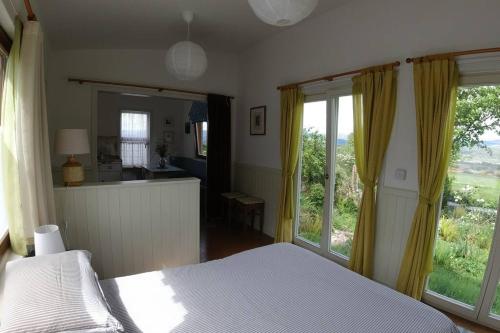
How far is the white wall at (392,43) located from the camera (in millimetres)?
2059

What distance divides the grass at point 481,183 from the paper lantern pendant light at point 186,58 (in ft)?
8.15

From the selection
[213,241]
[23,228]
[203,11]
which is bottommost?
[213,241]

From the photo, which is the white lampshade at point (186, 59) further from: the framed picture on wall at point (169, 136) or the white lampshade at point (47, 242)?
the framed picture on wall at point (169, 136)

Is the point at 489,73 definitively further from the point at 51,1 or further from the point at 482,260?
the point at 51,1

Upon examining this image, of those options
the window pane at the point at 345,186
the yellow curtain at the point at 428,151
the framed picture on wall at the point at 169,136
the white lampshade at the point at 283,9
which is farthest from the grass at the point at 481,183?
the framed picture on wall at the point at 169,136

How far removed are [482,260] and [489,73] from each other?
138 centimetres

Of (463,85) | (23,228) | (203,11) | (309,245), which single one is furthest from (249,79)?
(23,228)

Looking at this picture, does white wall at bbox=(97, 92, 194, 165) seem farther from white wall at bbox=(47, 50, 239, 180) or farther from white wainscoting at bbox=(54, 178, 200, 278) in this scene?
white wainscoting at bbox=(54, 178, 200, 278)

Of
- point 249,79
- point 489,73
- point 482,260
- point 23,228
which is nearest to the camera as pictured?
point 23,228

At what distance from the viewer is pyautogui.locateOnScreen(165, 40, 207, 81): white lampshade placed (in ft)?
9.16

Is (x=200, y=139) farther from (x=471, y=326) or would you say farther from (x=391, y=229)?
(x=471, y=326)

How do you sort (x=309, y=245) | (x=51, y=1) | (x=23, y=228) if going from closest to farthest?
(x=23, y=228) → (x=51, y=1) → (x=309, y=245)

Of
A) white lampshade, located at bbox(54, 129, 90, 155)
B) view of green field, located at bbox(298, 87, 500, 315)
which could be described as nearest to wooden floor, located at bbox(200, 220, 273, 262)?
white lampshade, located at bbox(54, 129, 90, 155)

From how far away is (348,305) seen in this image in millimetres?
1407
